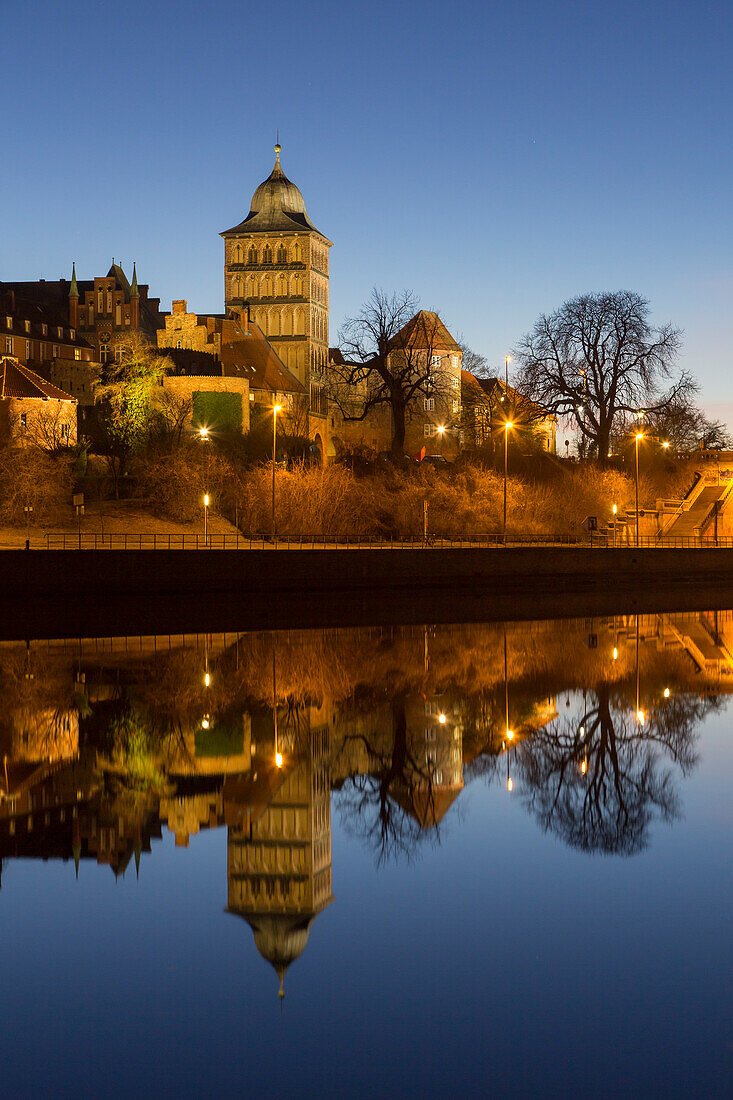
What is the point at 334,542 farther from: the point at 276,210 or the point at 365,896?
the point at 276,210

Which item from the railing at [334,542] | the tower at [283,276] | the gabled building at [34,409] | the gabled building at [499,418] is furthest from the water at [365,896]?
the tower at [283,276]

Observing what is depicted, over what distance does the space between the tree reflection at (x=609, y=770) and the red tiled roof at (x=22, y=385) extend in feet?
175

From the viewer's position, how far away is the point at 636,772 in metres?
16.9

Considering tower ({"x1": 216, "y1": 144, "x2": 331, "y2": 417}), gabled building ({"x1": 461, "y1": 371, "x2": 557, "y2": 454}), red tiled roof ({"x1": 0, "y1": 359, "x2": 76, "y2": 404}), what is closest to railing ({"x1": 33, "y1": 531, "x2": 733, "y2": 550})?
gabled building ({"x1": 461, "y1": 371, "x2": 557, "y2": 454})

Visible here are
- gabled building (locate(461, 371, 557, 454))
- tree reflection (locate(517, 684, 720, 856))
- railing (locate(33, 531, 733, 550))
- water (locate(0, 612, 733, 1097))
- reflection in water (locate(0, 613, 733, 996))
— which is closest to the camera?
water (locate(0, 612, 733, 1097))

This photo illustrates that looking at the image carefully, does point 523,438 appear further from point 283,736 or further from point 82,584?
point 283,736

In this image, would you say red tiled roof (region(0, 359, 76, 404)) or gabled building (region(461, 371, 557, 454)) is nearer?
red tiled roof (region(0, 359, 76, 404))

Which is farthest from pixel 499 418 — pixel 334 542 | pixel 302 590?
pixel 302 590

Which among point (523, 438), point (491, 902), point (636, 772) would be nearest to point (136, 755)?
point (636, 772)

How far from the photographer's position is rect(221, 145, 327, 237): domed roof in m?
118

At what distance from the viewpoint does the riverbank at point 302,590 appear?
128 ft

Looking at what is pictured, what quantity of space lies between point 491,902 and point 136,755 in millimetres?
7970

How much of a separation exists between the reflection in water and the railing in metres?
19.0

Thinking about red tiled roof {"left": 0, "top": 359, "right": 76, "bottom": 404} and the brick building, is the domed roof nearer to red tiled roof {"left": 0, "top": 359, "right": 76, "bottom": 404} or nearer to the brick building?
the brick building
